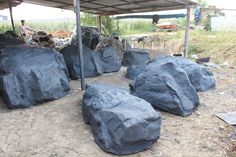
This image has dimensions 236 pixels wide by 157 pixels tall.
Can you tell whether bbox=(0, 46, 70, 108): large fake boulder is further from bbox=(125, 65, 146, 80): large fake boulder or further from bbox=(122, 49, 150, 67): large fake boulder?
bbox=(122, 49, 150, 67): large fake boulder

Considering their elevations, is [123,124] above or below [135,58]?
below

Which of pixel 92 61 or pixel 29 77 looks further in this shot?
pixel 92 61

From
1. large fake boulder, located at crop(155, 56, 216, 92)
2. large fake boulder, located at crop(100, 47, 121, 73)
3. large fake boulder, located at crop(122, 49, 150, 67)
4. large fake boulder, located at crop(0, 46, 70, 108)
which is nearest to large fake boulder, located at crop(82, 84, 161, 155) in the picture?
large fake boulder, located at crop(0, 46, 70, 108)

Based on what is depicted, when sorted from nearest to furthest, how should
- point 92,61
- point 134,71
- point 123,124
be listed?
point 123,124, point 134,71, point 92,61

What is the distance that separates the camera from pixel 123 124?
2719mm

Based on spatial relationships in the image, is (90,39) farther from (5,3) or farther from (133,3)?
(5,3)

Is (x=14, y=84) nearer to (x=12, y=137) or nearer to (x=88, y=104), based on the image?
(x=12, y=137)

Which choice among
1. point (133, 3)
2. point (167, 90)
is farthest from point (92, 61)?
point (167, 90)

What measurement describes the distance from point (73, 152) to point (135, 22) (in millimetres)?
15883

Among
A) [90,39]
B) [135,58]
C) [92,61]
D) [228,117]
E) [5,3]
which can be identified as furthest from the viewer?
[5,3]

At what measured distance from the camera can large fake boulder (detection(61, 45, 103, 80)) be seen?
19.1ft

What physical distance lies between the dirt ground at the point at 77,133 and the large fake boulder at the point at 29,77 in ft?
0.51

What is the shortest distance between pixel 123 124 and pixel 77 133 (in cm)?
82

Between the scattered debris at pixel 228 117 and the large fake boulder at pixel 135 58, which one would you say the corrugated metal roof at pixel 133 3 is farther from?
the scattered debris at pixel 228 117
